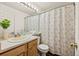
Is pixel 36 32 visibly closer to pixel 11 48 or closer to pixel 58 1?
pixel 11 48

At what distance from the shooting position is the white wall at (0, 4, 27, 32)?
4.16ft

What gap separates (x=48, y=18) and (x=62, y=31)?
0.25 metres

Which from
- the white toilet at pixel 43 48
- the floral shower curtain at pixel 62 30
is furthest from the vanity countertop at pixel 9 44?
the floral shower curtain at pixel 62 30

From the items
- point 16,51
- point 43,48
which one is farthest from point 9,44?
point 43,48

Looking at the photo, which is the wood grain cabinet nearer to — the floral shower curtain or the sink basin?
the sink basin

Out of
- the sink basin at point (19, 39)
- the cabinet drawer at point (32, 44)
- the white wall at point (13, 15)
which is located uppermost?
the white wall at point (13, 15)

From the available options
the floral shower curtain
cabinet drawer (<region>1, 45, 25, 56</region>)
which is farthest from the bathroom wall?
cabinet drawer (<region>1, 45, 25, 56</region>)

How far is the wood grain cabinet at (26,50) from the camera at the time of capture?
4.22 ft

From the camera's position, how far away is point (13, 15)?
132 cm

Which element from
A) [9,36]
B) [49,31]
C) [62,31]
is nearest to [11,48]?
[9,36]

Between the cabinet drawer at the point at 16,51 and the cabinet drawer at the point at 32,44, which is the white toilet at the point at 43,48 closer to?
the cabinet drawer at the point at 32,44

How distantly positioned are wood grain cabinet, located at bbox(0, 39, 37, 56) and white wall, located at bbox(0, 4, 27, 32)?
0.22 metres

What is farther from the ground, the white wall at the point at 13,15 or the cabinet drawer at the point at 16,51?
the white wall at the point at 13,15

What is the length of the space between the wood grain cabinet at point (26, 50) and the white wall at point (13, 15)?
22 cm
